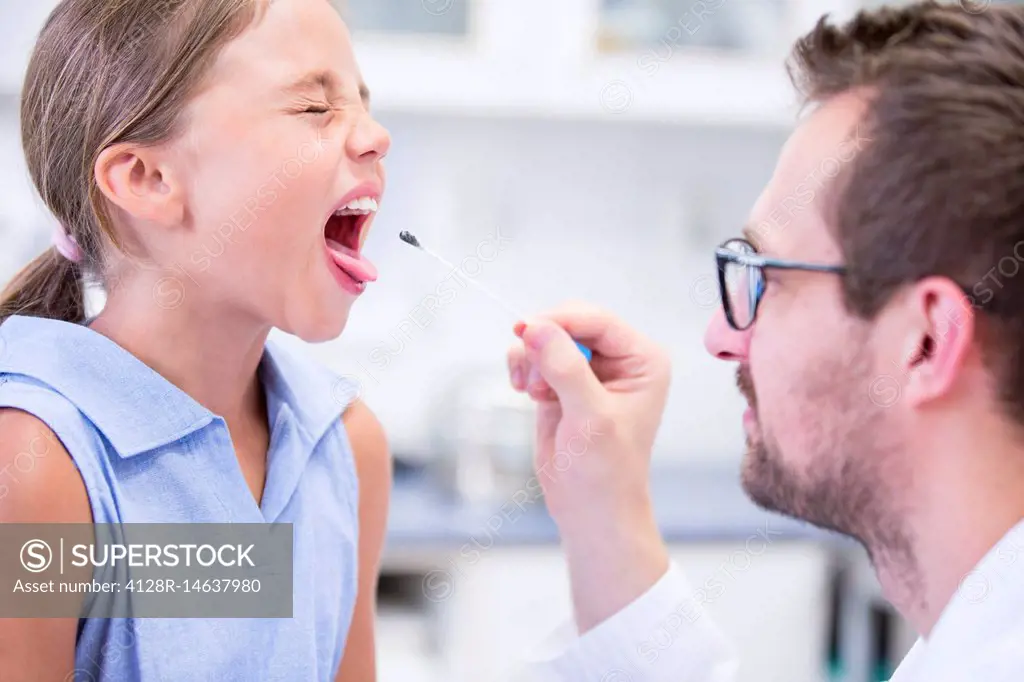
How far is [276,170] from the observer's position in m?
1.01

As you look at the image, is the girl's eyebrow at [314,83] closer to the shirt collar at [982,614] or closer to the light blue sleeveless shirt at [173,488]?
the light blue sleeveless shirt at [173,488]

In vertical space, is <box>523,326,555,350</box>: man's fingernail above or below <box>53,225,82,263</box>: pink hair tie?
below

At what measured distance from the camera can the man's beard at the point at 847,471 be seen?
1011 mm

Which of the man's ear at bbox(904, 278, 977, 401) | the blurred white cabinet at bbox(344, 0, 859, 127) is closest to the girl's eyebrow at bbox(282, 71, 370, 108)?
the man's ear at bbox(904, 278, 977, 401)

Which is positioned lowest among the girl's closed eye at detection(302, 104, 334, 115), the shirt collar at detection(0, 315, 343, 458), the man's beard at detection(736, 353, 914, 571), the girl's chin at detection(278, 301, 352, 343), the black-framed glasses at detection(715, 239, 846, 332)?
the man's beard at detection(736, 353, 914, 571)

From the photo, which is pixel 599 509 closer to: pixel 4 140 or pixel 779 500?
pixel 779 500

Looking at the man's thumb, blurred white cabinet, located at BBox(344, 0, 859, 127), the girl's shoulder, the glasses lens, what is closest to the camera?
the girl's shoulder

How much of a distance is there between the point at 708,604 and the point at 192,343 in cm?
178

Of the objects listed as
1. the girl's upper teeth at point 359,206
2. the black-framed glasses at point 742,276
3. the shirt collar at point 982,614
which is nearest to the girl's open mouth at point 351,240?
the girl's upper teeth at point 359,206

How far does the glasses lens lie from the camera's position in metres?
1.08

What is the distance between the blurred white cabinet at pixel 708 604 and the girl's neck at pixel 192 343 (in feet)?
4.38

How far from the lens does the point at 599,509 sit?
4.11 ft

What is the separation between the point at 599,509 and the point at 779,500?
23cm

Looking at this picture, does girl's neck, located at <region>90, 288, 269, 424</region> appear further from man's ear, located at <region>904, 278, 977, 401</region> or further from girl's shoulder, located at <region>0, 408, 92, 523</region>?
man's ear, located at <region>904, 278, 977, 401</region>
